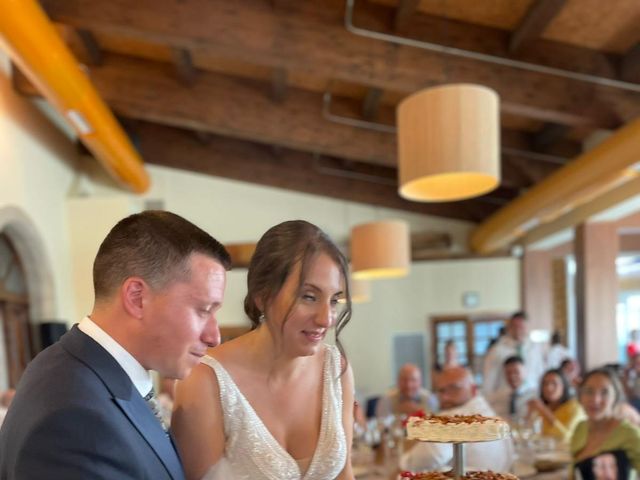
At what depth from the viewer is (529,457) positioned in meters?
3.36

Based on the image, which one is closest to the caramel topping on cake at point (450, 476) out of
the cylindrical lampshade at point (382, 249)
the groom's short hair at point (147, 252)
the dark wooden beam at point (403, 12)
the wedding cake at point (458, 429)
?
the wedding cake at point (458, 429)

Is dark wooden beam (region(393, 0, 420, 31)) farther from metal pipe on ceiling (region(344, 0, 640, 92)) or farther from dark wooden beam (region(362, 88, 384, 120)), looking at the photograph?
dark wooden beam (region(362, 88, 384, 120))

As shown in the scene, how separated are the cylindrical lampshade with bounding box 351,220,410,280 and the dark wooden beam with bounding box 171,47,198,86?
7.67 feet

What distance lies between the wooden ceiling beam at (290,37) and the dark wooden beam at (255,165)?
3741 millimetres

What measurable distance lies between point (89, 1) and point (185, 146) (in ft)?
12.7

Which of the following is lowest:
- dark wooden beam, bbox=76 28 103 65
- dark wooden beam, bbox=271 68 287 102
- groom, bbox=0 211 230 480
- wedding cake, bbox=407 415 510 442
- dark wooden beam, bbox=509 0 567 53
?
wedding cake, bbox=407 415 510 442

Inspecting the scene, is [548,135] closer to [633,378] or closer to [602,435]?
[633,378]

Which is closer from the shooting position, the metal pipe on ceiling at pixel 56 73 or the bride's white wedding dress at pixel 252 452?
the bride's white wedding dress at pixel 252 452

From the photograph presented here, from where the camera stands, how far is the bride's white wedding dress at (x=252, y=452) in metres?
1.26

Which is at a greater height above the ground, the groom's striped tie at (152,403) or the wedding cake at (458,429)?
the groom's striped tie at (152,403)

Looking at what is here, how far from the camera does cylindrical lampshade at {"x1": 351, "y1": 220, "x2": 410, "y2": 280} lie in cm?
450

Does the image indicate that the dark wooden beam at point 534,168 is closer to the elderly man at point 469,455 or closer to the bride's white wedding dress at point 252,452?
the elderly man at point 469,455

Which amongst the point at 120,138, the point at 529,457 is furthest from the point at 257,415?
the point at 120,138

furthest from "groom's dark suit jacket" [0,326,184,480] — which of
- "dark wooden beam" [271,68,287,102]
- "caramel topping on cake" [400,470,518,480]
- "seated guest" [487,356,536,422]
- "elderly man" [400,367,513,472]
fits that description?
"dark wooden beam" [271,68,287,102]
